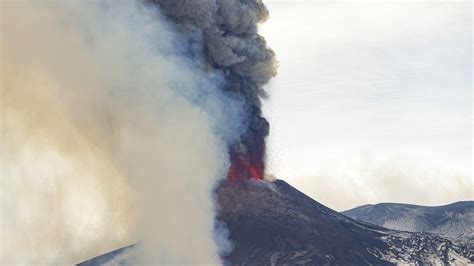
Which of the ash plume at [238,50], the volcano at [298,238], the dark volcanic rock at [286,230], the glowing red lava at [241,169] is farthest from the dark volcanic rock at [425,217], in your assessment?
the ash plume at [238,50]

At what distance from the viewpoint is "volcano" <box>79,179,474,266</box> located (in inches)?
1984

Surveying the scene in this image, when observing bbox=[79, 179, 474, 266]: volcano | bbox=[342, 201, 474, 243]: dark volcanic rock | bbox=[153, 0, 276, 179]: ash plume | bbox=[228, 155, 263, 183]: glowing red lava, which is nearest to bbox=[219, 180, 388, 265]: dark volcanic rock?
bbox=[79, 179, 474, 266]: volcano

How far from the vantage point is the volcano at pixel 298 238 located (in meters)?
50.4

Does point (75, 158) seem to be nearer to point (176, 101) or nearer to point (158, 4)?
point (176, 101)

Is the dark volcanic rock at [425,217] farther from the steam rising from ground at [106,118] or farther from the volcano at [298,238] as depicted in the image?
the steam rising from ground at [106,118]

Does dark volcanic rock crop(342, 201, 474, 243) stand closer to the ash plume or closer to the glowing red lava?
the glowing red lava

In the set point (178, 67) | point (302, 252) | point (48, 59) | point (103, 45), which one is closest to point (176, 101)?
point (178, 67)

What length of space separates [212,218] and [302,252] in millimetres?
7955

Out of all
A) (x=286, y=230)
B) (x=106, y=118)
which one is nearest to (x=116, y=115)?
(x=106, y=118)

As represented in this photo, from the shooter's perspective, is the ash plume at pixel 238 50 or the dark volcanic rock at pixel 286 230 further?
the ash plume at pixel 238 50

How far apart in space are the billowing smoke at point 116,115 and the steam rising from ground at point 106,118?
90mm

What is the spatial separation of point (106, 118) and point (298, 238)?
63.7 feet

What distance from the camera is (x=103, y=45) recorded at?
174 feet

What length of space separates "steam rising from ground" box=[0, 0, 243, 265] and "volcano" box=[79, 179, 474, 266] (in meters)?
2.97
